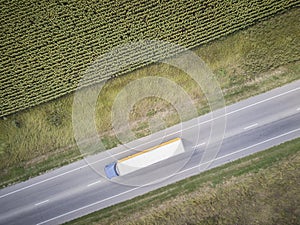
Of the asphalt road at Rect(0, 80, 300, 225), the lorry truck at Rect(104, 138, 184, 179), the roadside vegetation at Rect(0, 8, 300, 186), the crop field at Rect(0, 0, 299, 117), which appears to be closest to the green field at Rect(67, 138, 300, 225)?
the asphalt road at Rect(0, 80, 300, 225)

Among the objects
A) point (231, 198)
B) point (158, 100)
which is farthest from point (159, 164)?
point (231, 198)

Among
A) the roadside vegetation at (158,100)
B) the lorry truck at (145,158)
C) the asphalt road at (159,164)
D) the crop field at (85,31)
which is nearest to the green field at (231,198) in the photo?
the asphalt road at (159,164)

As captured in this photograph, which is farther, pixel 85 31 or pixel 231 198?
pixel 85 31

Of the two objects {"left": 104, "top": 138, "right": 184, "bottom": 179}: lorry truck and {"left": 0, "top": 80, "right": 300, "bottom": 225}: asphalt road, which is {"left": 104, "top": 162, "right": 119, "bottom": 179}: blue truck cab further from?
{"left": 0, "top": 80, "right": 300, "bottom": 225}: asphalt road

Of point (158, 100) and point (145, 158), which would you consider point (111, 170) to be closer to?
point (145, 158)

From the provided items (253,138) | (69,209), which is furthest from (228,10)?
(69,209)

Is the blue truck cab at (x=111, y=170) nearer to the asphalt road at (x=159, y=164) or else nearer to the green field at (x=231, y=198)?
the asphalt road at (x=159, y=164)
